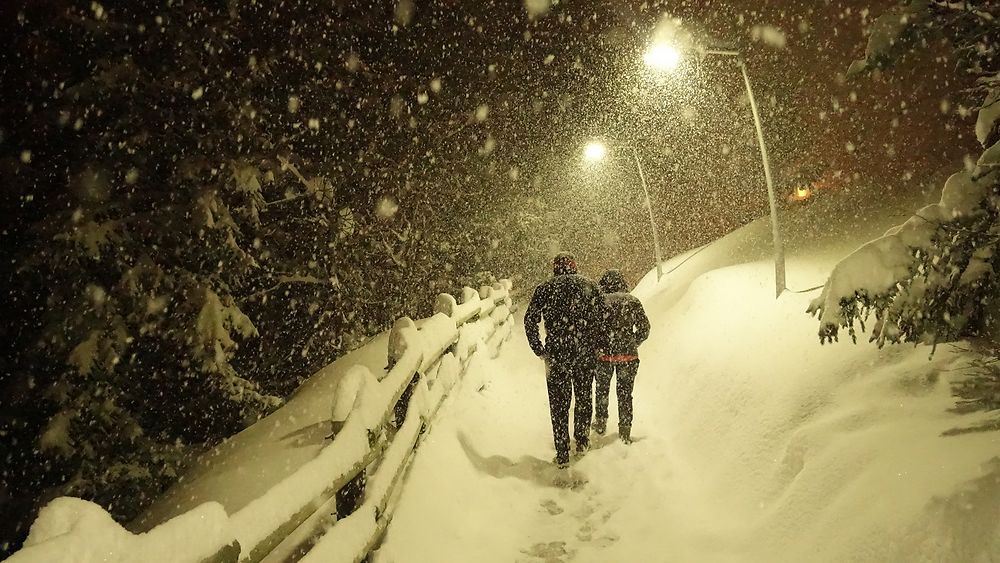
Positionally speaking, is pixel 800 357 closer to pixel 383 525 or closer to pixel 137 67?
pixel 383 525

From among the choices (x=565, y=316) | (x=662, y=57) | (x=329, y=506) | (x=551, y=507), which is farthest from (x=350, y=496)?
(x=662, y=57)

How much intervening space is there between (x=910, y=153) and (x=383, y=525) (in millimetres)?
11900

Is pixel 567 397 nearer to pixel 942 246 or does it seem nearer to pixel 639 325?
pixel 639 325

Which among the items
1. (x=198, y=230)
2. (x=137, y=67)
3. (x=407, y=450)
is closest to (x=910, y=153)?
(x=407, y=450)

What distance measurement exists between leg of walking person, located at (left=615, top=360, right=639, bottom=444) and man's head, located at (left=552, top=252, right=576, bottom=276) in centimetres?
126

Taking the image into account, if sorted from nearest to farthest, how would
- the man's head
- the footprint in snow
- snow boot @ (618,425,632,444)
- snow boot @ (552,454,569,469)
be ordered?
the footprint in snow, snow boot @ (552,454,569,469), the man's head, snow boot @ (618,425,632,444)

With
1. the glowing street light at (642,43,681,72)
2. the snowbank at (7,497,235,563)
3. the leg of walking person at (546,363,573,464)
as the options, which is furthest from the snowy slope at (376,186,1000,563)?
the glowing street light at (642,43,681,72)

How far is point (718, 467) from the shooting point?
4.99m

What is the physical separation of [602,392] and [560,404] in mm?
919

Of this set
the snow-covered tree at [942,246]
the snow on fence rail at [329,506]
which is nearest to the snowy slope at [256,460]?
the snow on fence rail at [329,506]

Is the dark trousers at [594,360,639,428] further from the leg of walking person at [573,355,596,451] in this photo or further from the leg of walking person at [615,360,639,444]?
the leg of walking person at [573,355,596,451]

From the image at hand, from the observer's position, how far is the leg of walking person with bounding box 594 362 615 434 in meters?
6.21

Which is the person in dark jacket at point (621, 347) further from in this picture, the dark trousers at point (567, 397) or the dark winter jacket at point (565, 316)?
the dark trousers at point (567, 397)

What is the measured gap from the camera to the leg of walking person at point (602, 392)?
20.4 ft
